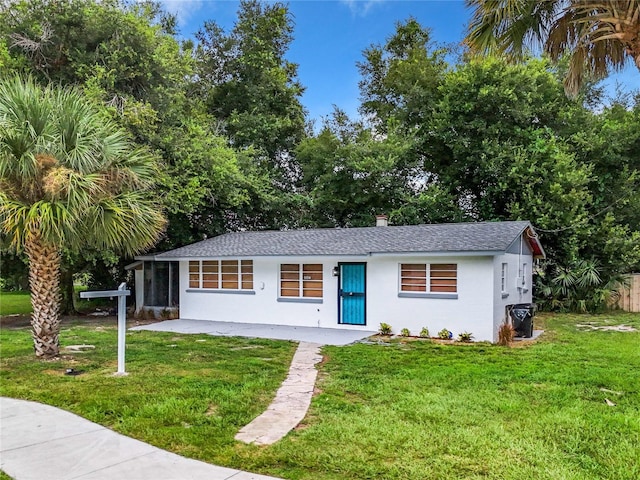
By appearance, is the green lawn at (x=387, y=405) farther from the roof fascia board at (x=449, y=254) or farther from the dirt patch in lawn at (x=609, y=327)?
the dirt patch in lawn at (x=609, y=327)

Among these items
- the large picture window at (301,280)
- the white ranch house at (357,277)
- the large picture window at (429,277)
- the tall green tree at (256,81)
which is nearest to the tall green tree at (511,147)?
the white ranch house at (357,277)

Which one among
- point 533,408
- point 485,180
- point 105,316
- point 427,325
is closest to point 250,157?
point 105,316

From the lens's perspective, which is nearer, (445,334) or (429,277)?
(445,334)

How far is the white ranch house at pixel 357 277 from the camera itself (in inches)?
463

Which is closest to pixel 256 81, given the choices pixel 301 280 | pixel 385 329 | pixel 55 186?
pixel 301 280

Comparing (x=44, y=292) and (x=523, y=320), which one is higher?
(x=44, y=292)

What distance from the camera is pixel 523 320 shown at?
476 inches

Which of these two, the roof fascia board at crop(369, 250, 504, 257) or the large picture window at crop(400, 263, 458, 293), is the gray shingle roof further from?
the large picture window at crop(400, 263, 458, 293)

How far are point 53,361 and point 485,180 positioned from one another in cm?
1834

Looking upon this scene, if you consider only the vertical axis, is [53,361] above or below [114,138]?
below

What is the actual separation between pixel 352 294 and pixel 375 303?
2.54ft

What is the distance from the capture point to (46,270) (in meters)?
8.62

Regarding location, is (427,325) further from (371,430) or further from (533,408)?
(371,430)

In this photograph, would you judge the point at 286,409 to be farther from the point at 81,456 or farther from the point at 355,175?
the point at 355,175
